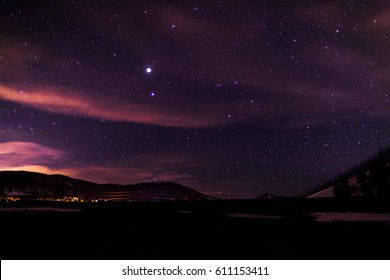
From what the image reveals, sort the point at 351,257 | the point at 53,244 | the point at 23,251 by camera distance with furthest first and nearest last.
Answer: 1. the point at 53,244
2. the point at 23,251
3. the point at 351,257

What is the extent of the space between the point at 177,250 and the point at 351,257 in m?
5.23

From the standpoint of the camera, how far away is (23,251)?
1118 cm

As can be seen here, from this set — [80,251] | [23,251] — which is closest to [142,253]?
[80,251]

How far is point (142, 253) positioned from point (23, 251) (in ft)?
12.5

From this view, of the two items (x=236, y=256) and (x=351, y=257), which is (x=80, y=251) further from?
(x=351, y=257)

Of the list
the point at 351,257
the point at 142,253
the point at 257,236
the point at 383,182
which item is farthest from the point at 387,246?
the point at 383,182

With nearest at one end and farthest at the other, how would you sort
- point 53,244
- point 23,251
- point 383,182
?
point 23,251 < point 53,244 < point 383,182

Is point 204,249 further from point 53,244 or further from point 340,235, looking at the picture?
point 340,235

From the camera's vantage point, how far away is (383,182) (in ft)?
404
